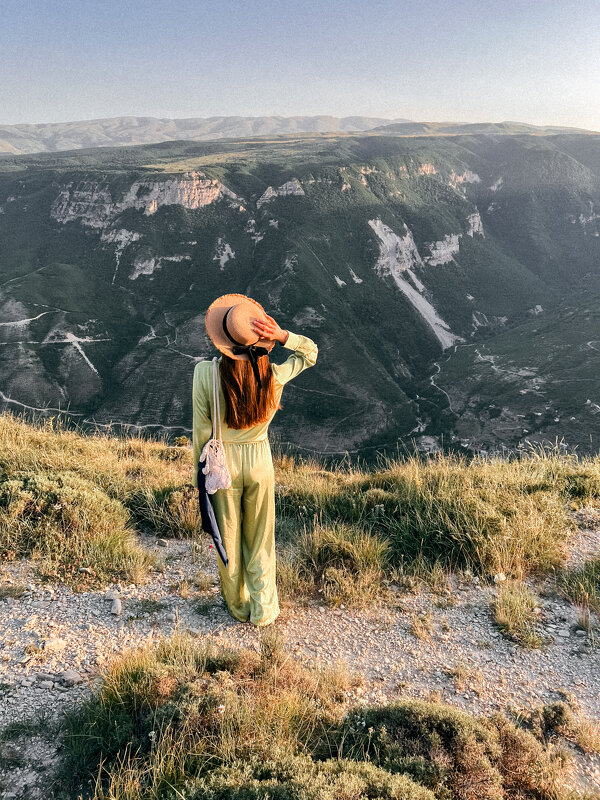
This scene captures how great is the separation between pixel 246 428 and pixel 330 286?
110 m

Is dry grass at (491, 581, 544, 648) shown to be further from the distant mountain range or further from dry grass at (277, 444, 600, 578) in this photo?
the distant mountain range

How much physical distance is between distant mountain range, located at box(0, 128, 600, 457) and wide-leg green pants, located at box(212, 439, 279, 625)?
64366mm

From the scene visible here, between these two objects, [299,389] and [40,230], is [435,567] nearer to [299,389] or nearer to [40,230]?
[299,389]

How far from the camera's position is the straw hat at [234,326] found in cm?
379

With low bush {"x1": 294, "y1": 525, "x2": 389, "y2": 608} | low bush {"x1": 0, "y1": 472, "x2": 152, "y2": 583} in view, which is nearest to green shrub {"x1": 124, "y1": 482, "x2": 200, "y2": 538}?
low bush {"x1": 0, "y1": 472, "x2": 152, "y2": 583}

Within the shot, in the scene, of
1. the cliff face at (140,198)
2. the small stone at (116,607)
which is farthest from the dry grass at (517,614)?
the cliff face at (140,198)

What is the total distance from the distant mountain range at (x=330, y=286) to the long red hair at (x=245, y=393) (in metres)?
64.8

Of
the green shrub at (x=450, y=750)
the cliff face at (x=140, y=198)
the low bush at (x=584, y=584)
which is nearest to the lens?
the green shrub at (x=450, y=750)

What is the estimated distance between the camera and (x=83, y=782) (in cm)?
286

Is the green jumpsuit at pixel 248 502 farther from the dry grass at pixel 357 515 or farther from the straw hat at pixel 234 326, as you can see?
the dry grass at pixel 357 515

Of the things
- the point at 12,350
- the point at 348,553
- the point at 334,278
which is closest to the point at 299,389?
the point at 334,278

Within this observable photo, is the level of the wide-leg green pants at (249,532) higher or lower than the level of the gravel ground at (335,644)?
higher

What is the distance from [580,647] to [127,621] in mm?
4206

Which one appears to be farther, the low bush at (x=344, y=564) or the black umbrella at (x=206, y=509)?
the low bush at (x=344, y=564)
